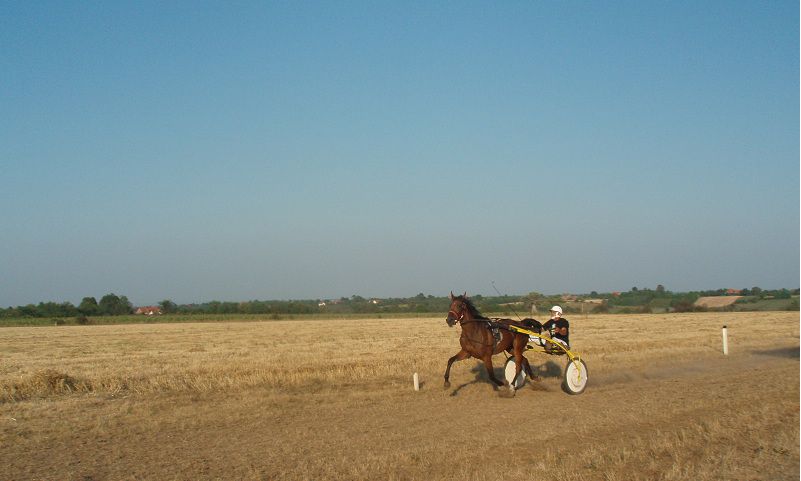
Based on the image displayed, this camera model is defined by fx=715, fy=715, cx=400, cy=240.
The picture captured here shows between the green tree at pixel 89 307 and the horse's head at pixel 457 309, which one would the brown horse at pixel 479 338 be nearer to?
the horse's head at pixel 457 309

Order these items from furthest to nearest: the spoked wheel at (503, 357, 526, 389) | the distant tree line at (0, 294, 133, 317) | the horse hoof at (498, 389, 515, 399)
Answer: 1. the distant tree line at (0, 294, 133, 317)
2. the spoked wheel at (503, 357, 526, 389)
3. the horse hoof at (498, 389, 515, 399)

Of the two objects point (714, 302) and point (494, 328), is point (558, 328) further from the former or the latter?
point (714, 302)

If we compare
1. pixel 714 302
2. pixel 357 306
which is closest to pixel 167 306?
pixel 357 306

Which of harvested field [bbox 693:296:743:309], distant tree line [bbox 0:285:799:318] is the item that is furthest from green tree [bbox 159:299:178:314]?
harvested field [bbox 693:296:743:309]

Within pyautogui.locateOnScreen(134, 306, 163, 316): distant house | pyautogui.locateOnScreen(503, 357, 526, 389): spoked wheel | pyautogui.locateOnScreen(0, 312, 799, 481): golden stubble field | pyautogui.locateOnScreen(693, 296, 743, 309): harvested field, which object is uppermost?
pyautogui.locateOnScreen(134, 306, 163, 316): distant house

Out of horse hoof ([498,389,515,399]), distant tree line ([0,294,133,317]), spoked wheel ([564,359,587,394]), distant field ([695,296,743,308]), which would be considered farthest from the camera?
distant tree line ([0,294,133,317])

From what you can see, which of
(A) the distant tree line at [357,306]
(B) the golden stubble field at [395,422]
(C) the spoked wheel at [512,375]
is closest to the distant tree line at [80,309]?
(A) the distant tree line at [357,306]

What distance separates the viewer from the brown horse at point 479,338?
15492mm

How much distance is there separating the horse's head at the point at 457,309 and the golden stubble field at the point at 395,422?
1663mm

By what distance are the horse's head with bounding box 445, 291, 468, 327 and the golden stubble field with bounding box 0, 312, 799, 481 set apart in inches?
65.5

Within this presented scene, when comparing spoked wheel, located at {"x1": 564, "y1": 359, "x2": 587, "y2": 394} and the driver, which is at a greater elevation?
the driver

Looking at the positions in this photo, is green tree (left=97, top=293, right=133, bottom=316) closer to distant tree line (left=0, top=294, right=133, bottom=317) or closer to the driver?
distant tree line (left=0, top=294, right=133, bottom=317)

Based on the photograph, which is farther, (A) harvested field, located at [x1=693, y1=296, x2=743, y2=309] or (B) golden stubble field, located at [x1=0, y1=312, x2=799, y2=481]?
(A) harvested field, located at [x1=693, y1=296, x2=743, y2=309]

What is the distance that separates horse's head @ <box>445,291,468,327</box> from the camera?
50.6 feet
